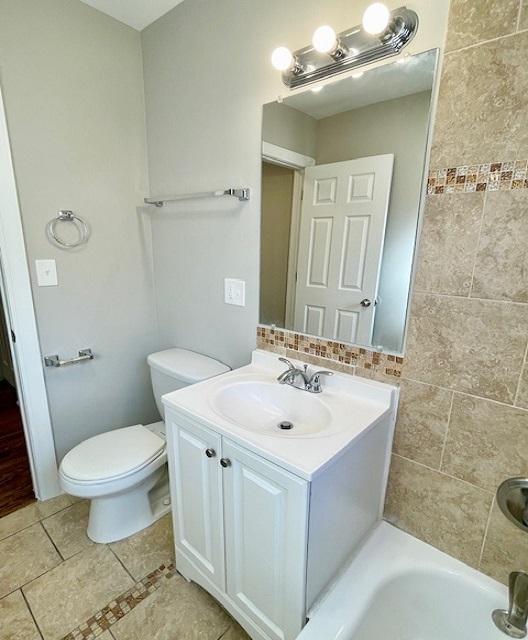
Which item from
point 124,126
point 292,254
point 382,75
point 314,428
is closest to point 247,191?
point 292,254

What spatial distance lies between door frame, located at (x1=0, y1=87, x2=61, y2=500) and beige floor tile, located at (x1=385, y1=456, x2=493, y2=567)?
1683 millimetres

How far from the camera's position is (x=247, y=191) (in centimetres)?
146

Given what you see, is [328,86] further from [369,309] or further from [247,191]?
[369,309]

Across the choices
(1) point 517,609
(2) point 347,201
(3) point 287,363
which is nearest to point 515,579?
(1) point 517,609

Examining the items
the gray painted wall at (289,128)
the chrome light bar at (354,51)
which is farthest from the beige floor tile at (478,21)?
the gray painted wall at (289,128)

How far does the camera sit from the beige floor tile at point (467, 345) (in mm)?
926

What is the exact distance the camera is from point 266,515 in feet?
3.12

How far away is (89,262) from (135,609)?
1.58 m

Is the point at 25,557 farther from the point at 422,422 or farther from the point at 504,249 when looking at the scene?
the point at 504,249

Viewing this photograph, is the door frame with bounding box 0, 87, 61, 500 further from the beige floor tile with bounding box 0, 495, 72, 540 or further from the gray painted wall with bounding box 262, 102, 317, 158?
the gray painted wall with bounding box 262, 102, 317, 158

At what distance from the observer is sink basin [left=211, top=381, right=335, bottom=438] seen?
1.19 m

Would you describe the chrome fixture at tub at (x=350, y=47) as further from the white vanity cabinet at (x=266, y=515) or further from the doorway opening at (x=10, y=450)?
the doorway opening at (x=10, y=450)

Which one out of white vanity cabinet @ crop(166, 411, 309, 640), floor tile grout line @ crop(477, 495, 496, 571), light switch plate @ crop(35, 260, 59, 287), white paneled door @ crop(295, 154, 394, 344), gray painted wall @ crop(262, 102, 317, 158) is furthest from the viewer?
light switch plate @ crop(35, 260, 59, 287)

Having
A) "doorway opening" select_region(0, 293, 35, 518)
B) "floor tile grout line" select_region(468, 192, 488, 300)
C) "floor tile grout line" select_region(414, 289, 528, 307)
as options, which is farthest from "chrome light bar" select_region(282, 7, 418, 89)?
"doorway opening" select_region(0, 293, 35, 518)
